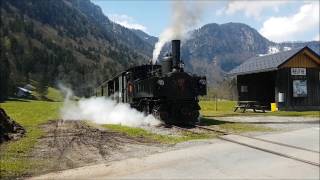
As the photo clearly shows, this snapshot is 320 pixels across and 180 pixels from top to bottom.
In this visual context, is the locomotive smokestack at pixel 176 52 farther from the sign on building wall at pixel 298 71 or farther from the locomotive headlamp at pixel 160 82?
the sign on building wall at pixel 298 71

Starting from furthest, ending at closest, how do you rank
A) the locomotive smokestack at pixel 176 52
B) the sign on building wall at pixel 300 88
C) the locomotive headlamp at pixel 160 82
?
the sign on building wall at pixel 300 88 < the locomotive headlamp at pixel 160 82 < the locomotive smokestack at pixel 176 52

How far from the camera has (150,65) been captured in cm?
2756

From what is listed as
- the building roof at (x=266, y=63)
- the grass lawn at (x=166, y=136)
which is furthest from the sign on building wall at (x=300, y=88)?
the grass lawn at (x=166, y=136)

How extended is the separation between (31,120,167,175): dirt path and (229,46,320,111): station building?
73.8 ft

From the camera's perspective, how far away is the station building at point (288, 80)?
3791 centimetres

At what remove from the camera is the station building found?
124 ft

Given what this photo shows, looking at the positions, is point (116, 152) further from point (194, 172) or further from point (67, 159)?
point (194, 172)

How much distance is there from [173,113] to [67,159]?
1163 cm

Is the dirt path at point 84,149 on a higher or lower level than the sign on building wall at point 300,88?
lower

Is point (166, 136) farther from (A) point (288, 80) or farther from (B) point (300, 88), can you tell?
(B) point (300, 88)

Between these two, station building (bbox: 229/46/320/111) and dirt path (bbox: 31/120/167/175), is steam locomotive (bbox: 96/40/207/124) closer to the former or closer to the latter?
dirt path (bbox: 31/120/167/175)

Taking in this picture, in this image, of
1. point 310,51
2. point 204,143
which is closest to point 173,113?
point 204,143

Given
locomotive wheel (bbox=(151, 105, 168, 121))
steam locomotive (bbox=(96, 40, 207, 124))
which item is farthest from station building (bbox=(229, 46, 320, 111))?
locomotive wheel (bbox=(151, 105, 168, 121))

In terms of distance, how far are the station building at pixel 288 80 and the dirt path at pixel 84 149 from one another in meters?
22.5
